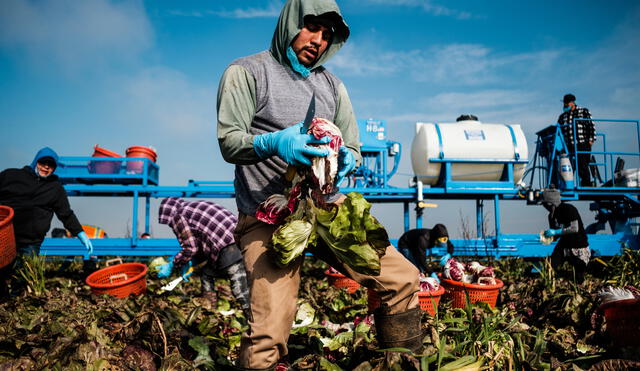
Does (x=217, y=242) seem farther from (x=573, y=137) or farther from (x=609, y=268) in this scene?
(x=573, y=137)

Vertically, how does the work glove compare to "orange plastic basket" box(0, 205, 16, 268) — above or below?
below

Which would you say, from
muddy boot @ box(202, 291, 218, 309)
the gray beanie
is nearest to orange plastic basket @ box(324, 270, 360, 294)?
muddy boot @ box(202, 291, 218, 309)

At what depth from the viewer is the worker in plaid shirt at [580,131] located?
8.34m

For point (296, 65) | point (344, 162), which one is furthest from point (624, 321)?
point (296, 65)

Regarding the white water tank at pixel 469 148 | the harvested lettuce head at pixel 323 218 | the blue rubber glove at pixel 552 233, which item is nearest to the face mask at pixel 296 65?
the harvested lettuce head at pixel 323 218

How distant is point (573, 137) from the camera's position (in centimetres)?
828

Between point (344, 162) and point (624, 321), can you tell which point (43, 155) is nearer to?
point (344, 162)

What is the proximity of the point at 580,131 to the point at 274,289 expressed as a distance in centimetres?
888

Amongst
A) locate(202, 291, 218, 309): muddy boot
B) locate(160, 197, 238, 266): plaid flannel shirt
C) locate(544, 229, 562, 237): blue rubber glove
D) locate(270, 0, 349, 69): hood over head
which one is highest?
locate(270, 0, 349, 69): hood over head

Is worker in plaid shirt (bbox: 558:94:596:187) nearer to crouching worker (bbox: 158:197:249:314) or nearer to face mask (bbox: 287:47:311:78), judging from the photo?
crouching worker (bbox: 158:197:249:314)

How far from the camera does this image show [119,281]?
4.95 metres

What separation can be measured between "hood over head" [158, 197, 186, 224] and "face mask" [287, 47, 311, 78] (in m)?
3.34

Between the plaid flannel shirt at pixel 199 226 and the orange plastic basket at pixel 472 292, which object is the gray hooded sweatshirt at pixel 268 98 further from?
the orange plastic basket at pixel 472 292

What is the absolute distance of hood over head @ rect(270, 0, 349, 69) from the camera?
6.20 ft
